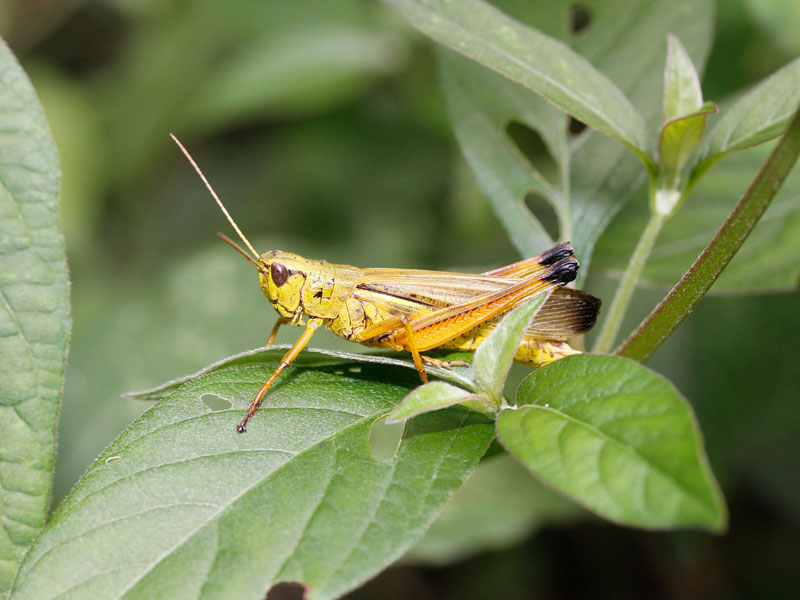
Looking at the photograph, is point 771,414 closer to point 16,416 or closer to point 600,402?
point 600,402

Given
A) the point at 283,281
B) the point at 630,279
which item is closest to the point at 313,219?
the point at 283,281

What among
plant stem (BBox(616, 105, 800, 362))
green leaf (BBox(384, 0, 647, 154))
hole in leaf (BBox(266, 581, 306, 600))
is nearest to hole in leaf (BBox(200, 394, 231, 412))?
plant stem (BBox(616, 105, 800, 362))

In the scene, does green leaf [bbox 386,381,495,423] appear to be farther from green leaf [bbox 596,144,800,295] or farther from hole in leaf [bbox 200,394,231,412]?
green leaf [bbox 596,144,800,295]

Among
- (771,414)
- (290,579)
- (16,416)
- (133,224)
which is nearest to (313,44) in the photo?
(133,224)

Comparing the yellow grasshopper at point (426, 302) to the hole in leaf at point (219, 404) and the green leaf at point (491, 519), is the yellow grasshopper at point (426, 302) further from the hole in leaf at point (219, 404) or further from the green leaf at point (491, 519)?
the green leaf at point (491, 519)

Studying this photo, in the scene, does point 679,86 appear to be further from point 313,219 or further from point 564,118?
point 313,219

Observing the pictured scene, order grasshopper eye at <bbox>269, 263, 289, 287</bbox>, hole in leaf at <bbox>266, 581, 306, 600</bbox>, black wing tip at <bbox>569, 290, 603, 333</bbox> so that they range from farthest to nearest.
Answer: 1. hole in leaf at <bbox>266, 581, 306, 600</bbox>
2. grasshopper eye at <bbox>269, 263, 289, 287</bbox>
3. black wing tip at <bbox>569, 290, 603, 333</bbox>
